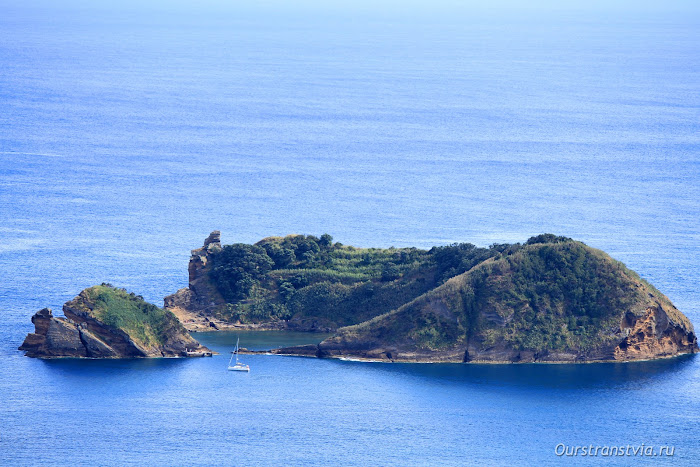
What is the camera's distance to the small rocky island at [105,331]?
122 m

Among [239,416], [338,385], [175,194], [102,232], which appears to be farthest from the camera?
[175,194]

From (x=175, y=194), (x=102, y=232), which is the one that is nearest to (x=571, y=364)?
(x=102, y=232)

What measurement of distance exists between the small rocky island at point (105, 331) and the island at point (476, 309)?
8353 millimetres

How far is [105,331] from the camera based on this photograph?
12300cm

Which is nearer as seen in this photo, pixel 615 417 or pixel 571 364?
pixel 615 417

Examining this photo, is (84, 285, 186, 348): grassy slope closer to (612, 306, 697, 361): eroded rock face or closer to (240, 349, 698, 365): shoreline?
(240, 349, 698, 365): shoreline

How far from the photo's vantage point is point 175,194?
193500 mm

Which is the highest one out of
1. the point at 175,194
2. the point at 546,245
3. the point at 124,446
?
the point at 175,194

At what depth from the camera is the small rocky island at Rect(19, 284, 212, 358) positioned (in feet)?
401

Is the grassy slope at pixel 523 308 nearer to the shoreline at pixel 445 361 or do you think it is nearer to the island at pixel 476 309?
the island at pixel 476 309

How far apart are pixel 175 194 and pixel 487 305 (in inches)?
3090

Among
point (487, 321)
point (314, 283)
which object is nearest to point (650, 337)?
point (487, 321)

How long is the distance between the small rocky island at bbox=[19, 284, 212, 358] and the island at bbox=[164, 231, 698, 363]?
8.35 meters

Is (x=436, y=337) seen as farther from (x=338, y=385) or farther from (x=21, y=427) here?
(x=21, y=427)
